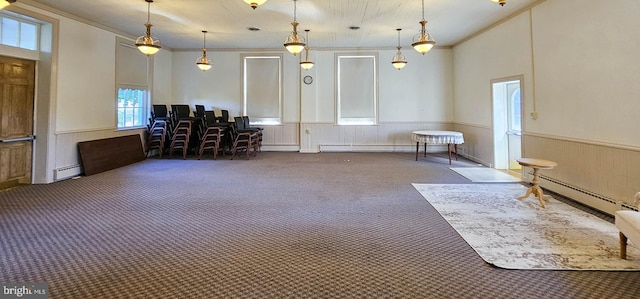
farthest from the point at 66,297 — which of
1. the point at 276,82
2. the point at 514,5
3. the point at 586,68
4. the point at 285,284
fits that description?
the point at 276,82

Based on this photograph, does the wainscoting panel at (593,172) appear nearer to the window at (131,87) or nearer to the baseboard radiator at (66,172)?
the baseboard radiator at (66,172)

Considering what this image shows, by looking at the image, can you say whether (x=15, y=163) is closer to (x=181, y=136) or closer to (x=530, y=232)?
(x=181, y=136)

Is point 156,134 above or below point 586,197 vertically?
above

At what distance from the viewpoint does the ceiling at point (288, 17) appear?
5.54 m

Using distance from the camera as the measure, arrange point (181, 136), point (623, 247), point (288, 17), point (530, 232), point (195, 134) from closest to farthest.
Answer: point (623, 247)
point (530, 232)
point (288, 17)
point (181, 136)
point (195, 134)

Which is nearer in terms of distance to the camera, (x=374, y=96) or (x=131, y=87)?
(x=131, y=87)

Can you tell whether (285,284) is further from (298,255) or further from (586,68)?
(586,68)

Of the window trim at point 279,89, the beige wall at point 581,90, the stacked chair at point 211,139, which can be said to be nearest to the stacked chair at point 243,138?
the stacked chair at point 211,139

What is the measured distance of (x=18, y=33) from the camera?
521cm

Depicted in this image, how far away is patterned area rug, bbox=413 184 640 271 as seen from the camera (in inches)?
99.6

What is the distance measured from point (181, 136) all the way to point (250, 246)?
6.45 m

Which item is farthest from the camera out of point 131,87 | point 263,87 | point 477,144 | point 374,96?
point 263,87

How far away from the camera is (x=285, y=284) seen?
86.7 inches

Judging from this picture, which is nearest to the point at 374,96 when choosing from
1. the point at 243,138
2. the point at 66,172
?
the point at 243,138
